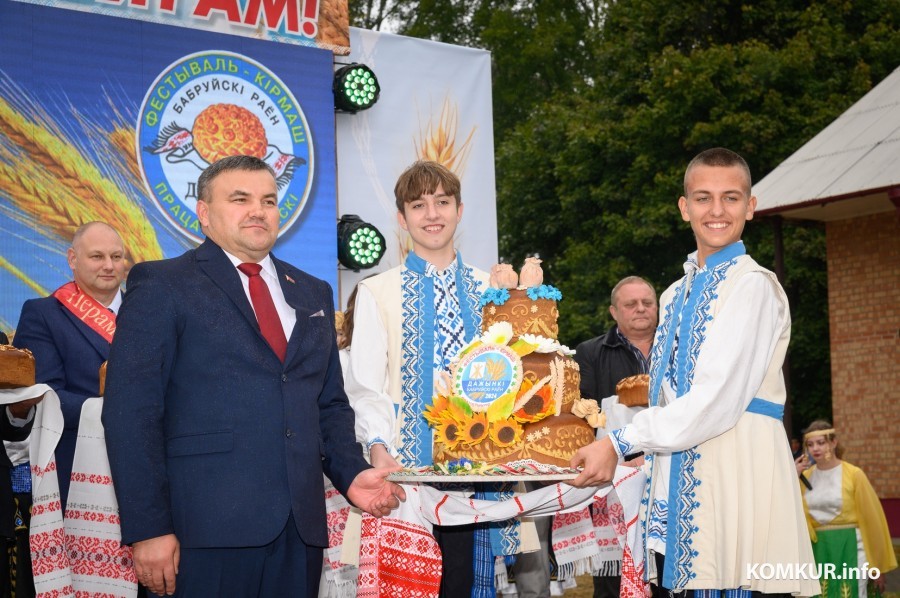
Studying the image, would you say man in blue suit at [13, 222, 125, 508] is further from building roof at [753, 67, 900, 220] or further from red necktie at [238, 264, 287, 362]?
building roof at [753, 67, 900, 220]

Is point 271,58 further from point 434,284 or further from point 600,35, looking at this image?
point 600,35

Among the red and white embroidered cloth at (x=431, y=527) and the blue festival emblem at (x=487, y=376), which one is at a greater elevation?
the blue festival emblem at (x=487, y=376)

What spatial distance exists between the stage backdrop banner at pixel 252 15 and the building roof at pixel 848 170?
23.2 ft

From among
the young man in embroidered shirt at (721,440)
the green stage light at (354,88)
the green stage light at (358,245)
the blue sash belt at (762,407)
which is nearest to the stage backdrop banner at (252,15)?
the green stage light at (354,88)

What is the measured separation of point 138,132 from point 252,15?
1.39m

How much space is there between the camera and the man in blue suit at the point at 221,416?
3439 mm

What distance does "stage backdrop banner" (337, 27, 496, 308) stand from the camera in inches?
374

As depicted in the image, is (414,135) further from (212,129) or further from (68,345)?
(68,345)

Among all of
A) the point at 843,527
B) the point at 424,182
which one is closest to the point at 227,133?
the point at 424,182

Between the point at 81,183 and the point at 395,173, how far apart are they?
2686 mm

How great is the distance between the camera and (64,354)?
5.68m

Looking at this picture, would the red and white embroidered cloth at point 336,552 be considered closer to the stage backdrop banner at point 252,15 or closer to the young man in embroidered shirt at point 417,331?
the young man in embroidered shirt at point 417,331

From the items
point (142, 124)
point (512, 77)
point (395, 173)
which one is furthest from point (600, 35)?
point (142, 124)

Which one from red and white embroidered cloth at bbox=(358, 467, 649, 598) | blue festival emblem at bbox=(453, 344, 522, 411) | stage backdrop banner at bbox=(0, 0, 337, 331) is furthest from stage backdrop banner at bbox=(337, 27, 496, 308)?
blue festival emblem at bbox=(453, 344, 522, 411)
